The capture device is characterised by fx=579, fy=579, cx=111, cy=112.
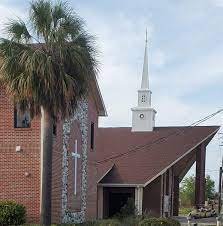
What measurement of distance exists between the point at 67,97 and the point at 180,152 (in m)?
22.1

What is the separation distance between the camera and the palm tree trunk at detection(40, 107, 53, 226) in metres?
18.7

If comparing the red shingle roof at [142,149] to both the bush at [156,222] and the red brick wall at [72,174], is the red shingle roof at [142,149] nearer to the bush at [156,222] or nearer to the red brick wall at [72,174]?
the red brick wall at [72,174]

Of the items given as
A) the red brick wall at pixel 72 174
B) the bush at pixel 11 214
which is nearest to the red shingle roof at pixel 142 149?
the red brick wall at pixel 72 174

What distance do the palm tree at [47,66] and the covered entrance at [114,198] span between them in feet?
65.2

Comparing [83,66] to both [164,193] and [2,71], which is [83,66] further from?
[164,193]

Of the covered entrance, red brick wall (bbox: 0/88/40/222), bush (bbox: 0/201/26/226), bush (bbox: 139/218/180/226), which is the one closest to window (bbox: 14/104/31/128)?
red brick wall (bbox: 0/88/40/222)

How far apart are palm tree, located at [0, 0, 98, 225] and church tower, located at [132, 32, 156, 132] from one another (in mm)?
27219

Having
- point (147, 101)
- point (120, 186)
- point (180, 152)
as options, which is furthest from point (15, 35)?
point (147, 101)

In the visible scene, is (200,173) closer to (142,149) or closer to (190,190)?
(142,149)

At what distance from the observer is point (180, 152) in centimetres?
3984

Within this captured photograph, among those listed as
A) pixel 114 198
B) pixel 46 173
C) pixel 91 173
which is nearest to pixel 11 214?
pixel 46 173

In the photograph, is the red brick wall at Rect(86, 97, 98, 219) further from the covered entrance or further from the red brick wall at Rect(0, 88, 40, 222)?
the red brick wall at Rect(0, 88, 40, 222)

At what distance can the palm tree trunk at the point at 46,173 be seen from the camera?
18.7 m

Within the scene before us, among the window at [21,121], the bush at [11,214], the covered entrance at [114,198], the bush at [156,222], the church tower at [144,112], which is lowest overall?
the covered entrance at [114,198]
